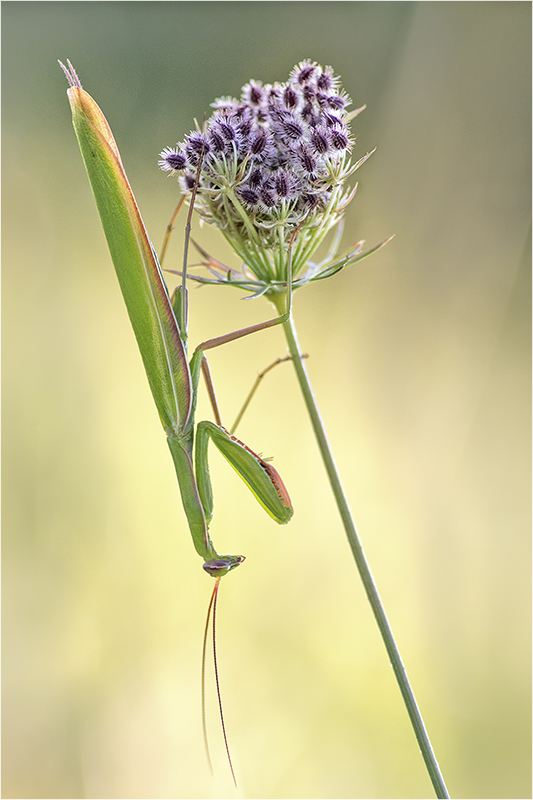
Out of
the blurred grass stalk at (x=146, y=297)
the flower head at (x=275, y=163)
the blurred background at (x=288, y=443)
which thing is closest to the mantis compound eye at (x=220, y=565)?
the blurred grass stalk at (x=146, y=297)

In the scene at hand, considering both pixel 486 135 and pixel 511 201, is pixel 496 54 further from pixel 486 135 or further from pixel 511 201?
pixel 511 201

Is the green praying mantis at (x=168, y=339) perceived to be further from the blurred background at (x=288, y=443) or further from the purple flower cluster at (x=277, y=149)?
the blurred background at (x=288, y=443)

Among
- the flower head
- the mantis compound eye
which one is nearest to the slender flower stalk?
the flower head

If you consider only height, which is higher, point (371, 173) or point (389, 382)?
point (371, 173)

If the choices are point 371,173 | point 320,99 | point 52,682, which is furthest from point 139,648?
point 371,173

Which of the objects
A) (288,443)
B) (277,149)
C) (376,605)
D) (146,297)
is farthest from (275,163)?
(288,443)

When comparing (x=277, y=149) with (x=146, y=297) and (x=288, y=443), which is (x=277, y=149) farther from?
(x=288, y=443)
